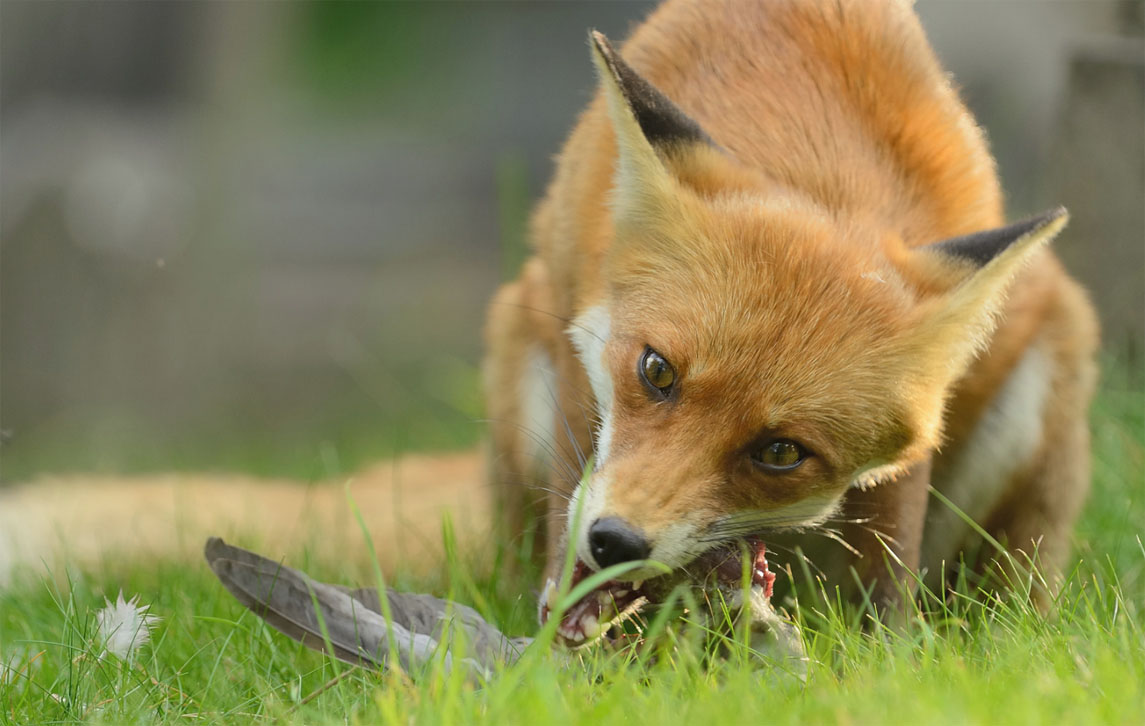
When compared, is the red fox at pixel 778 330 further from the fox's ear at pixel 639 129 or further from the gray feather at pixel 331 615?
the gray feather at pixel 331 615

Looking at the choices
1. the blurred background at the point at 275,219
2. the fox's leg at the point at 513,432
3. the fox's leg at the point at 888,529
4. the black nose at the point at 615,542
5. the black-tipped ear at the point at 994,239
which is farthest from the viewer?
the blurred background at the point at 275,219

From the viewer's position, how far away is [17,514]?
200 inches

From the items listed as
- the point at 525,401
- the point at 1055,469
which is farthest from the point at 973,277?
the point at 525,401

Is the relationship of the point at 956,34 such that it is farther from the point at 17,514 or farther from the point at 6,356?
the point at 17,514

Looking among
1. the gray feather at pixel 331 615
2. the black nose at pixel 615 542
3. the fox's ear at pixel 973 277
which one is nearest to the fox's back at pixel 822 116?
the fox's ear at pixel 973 277

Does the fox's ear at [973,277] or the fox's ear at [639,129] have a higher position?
the fox's ear at [639,129]

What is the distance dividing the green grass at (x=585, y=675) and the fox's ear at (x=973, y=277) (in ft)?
2.26

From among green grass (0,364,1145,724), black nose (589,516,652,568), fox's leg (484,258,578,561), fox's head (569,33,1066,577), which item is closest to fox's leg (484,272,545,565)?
fox's leg (484,258,578,561)

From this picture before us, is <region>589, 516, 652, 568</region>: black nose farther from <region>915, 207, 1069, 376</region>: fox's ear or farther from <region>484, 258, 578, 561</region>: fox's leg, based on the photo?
<region>484, 258, 578, 561</region>: fox's leg

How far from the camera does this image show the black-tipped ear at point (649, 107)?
10.4 ft

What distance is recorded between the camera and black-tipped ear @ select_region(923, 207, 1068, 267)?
297 cm

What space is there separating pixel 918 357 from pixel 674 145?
0.91 meters

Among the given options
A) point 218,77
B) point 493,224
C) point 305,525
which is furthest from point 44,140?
point 305,525

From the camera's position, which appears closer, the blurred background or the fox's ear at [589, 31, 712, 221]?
the fox's ear at [589, 31, 712, 221]
